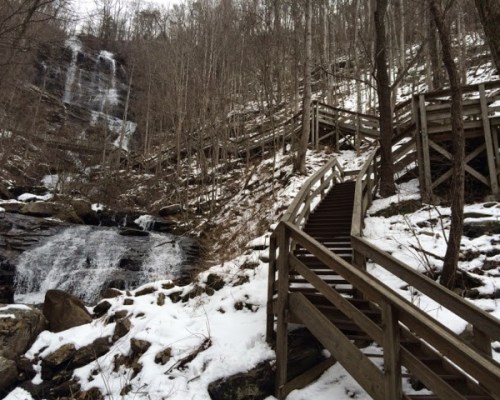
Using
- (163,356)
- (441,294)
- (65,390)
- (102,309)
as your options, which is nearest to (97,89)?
(102,309)

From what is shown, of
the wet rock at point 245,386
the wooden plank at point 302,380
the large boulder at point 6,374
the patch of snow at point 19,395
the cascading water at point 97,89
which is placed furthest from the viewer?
the cascading water at point 97,89

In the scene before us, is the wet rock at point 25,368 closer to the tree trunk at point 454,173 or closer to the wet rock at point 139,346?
the wet rock at point 139,346

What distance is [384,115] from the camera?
10.5 meters

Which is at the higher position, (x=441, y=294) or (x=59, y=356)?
(x=441, y=294)

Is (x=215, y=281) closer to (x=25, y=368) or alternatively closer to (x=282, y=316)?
(x=282, y=316)

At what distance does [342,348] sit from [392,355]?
2.82 feet

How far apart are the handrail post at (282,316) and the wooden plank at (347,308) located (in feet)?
0.71

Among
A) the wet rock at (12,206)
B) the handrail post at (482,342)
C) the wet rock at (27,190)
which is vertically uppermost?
the wet rock at (27,190)

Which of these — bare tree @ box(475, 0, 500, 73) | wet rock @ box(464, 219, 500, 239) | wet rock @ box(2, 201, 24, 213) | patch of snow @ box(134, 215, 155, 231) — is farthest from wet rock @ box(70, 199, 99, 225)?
bare tree @ box(475, 0, 500, 73)

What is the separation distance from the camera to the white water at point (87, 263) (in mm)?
10633

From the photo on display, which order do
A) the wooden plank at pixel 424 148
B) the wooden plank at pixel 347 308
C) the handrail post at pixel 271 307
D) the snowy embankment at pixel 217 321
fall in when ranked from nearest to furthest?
the wooden plank at pixel 347 308 → the snowy embankment at pixel 217 321 → the handrail post at pixel 271 307 → the wooden plank at pixel 424 148

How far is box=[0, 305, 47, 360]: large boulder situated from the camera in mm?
6364

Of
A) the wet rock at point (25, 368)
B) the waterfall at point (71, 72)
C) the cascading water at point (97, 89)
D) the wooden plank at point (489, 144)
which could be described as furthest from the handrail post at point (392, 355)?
the waterfall at point (71, 72)

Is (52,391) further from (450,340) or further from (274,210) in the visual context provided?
(274,210)
